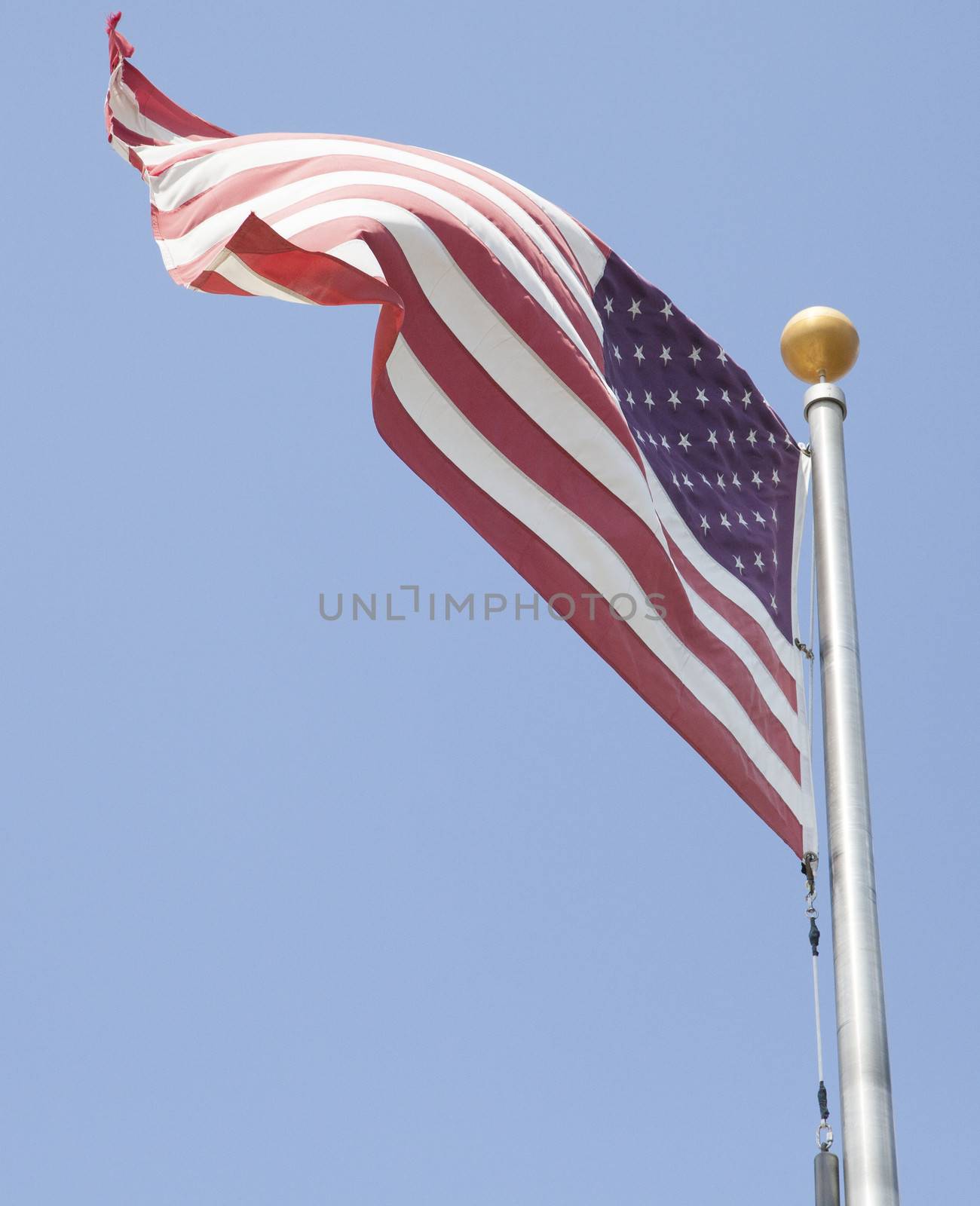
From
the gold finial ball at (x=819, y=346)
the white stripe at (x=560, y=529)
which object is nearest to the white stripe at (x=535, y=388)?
the white stripe at (x=560, y=529)

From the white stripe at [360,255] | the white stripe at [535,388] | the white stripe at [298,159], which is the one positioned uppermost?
the white stripe at [298,159]

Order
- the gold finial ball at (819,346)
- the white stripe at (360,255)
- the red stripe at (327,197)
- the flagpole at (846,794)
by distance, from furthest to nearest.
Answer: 1. the gold finial ball at (819,346)
2. the red stripe at (327,197)
3. the white stripe at (360,255)
4. the flagpole at (846,794)

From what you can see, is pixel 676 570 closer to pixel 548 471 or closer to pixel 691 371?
pixel 548 471

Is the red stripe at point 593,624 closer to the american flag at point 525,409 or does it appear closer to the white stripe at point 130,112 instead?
the american flag at point 525,409

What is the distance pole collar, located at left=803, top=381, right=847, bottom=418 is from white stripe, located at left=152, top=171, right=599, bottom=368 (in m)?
1.18

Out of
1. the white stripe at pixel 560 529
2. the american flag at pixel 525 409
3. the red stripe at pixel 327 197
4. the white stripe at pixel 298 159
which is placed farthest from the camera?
the white stripe at pixel 298 159

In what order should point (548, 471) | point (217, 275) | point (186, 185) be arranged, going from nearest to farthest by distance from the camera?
point (217, 275) < point (548, 471) < point (186, 185)

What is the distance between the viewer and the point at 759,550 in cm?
819

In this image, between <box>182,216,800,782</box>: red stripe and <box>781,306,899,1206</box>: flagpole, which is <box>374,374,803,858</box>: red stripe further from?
<box>781,306,899,1206</box>: flagpole

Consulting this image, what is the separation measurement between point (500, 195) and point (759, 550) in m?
2.03

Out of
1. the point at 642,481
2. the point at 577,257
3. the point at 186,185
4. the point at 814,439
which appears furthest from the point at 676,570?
the point at 186,185

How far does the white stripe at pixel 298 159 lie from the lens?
766 cm

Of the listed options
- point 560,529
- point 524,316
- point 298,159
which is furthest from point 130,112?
point 560,529

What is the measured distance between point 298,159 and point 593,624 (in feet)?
8.19
